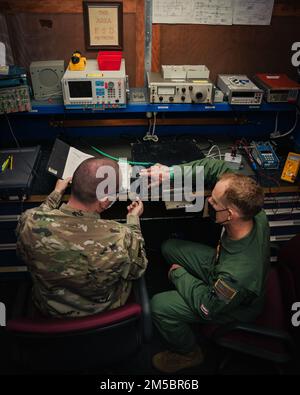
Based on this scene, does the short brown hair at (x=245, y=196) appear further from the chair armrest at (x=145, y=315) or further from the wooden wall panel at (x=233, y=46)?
the wooden wall panel at (x=233, y=46)

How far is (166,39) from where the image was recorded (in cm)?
218

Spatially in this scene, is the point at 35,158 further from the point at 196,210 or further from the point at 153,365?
the point at 153,365

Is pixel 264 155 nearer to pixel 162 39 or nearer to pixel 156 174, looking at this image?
pixel 156 174

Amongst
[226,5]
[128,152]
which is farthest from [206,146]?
[226,5]

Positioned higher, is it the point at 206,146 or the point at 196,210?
the point at 206,146

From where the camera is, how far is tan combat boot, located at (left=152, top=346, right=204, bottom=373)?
6.15 feet

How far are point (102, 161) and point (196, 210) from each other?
0.80 meters

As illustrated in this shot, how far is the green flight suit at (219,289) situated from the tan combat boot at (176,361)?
10cm

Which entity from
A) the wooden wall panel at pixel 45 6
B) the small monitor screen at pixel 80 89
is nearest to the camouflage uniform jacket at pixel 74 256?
the small monitor screen at pixel 80 89

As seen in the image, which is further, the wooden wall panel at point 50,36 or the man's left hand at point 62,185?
the wooden wall panel at point 50,36

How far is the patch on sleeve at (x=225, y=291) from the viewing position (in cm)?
143

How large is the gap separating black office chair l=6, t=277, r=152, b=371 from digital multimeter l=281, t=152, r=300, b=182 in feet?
3.77

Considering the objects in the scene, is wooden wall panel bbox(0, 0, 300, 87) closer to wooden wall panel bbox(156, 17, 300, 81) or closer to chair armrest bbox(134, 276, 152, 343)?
wooden wall panel bbox(156, 17, 300, 81)
